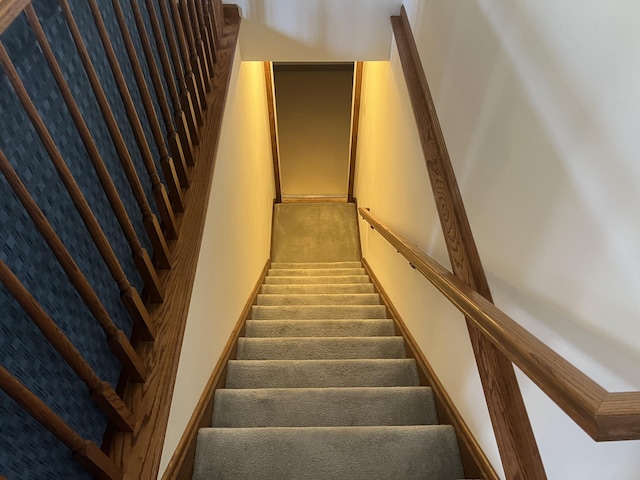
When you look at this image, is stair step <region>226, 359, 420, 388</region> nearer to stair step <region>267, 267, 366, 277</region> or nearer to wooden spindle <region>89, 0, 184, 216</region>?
wooden spindle <region>89, 0, 184, 216</region>

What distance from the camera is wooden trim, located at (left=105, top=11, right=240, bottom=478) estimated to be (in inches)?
45.6

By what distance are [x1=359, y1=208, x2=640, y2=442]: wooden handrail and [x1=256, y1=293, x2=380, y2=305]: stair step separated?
2.11 metres

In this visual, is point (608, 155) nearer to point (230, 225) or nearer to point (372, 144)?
point (230, 225)

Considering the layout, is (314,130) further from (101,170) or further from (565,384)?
(565,384)

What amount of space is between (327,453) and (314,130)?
18.0 feet

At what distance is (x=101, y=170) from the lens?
108 centimetres

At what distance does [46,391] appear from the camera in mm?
929

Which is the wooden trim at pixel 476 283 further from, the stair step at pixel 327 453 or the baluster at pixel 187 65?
the baluster at pixel 187 65

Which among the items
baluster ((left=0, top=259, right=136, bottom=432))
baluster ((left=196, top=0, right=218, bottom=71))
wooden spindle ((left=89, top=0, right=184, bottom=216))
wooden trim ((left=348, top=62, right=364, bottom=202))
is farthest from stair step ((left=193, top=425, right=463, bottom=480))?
wooden trim ((left=348, top=62, right=364, bottom=202))

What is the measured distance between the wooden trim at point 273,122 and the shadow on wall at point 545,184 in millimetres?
3222

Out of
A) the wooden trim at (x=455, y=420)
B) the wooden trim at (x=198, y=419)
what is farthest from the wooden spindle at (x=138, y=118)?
the wooden trim at (x=455, y=420)

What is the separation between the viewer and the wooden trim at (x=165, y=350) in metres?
1.16

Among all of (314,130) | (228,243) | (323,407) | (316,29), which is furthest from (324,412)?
(314,130)

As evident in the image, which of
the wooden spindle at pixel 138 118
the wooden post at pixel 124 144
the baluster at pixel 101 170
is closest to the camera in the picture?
the baluster at pixel 101 170
